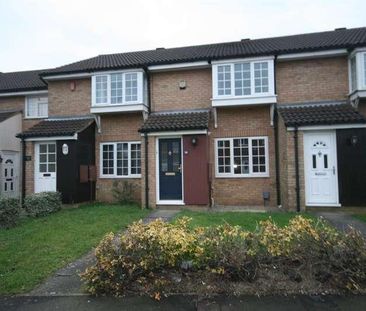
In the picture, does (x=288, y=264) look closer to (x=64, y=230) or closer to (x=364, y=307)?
(x=364, y=307)

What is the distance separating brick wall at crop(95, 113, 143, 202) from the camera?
532 inches

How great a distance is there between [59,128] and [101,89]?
242 cm

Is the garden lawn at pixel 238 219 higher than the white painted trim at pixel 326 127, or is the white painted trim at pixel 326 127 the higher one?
the white painted trim at pixel 326 127

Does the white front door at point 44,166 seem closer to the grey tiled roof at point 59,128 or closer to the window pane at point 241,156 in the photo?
the grey tiled roof at point 59,128

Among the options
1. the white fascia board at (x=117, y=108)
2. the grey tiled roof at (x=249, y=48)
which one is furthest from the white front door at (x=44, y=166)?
the grey tiled roof at (x=249, y=48)

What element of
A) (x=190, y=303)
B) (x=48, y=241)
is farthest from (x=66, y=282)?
(x=48, y=241)

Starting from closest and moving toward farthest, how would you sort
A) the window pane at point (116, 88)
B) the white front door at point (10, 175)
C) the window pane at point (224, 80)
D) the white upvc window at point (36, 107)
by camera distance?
1. the window pane at point (224, 80)
2. the window pane at point (116, 88)
3. the white front door at point (10, 175)
4. the white upvc window at point (36, 107)

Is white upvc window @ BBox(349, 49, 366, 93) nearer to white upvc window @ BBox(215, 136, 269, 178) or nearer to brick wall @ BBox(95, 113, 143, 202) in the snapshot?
white upvc window @ BBox(215, 136, 269, 178)

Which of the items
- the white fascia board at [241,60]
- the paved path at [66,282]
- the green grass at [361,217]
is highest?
the white fascia board at [241,60]

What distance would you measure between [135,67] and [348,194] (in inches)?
367

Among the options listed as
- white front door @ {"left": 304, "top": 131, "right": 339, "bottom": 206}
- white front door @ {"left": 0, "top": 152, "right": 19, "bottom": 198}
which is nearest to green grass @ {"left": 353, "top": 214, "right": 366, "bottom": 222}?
white front door @ {"left": 304, "top": 131, "right": 339, "bottom": 206}

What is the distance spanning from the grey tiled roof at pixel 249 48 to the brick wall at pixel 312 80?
0.66 m

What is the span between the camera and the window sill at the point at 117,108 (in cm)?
1277

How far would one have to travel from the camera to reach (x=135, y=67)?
12.9 meters
